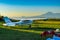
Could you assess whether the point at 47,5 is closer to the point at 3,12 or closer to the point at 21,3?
the point at 21,3

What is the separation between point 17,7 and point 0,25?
0.87 meters

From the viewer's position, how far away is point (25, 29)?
19.8ft

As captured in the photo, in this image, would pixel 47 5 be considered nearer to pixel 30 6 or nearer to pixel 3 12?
pixel 30 6

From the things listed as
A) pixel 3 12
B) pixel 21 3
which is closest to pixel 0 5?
pixel 3 12

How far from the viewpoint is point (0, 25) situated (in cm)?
588

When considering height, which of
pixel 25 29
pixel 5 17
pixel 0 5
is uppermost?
pixel 0 5

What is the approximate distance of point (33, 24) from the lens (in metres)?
6.06

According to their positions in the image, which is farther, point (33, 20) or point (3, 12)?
point (33, 20)

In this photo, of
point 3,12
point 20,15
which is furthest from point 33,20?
point 3,12

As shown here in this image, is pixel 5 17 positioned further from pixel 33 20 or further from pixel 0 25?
pixel 33 20

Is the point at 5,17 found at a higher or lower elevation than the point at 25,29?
higher

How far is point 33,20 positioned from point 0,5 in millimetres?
1161

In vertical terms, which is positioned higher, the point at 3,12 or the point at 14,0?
the point at 14,0

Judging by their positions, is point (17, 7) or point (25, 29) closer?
point (17, 7)
